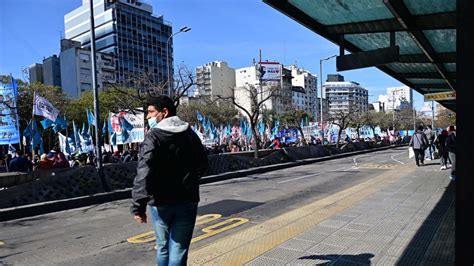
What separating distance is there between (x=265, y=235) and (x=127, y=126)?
1490 centimetres

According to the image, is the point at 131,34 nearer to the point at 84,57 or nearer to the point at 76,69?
the point at 84,57

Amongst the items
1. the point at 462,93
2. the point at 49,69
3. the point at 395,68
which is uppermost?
the point at 49,69

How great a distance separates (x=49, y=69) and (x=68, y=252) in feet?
364

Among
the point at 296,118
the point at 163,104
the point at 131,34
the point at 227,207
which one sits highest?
the point at 131,34

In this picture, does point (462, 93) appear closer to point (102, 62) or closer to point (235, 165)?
Result: point (235, 165)

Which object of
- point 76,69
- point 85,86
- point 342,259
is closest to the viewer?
point 342,259

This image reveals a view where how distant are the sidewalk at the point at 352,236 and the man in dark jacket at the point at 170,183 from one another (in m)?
1.55

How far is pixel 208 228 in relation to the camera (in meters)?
6.64

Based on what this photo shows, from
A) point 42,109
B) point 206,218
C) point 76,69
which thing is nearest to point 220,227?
point 206,218

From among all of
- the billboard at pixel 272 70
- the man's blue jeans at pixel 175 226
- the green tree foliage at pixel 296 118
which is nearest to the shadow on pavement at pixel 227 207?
the man's blue jeans at pixel 175 226

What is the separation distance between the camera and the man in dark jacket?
298 cm

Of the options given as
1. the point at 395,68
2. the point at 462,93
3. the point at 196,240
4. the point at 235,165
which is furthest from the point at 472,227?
the point at 235,165

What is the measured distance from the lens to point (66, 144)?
19766 millimetres

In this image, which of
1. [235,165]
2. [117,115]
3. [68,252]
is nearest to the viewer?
[68,252]
